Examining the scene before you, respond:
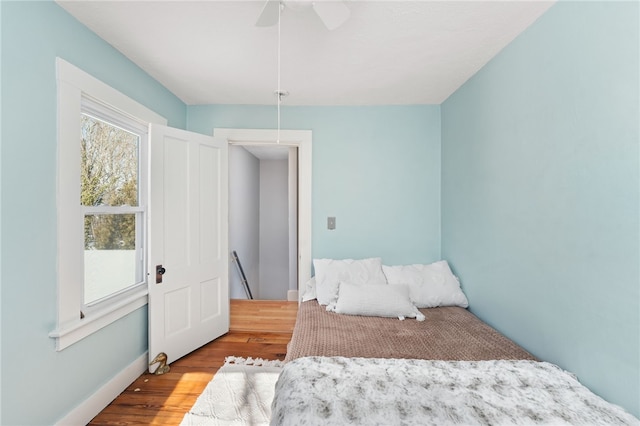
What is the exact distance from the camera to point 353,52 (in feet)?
6.51

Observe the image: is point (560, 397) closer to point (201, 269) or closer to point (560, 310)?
point (560, 310)

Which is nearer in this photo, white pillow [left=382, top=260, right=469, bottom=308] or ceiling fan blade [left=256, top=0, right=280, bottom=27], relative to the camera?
ceiling fan blade [left=256, top=0, right=280, bottom=27]

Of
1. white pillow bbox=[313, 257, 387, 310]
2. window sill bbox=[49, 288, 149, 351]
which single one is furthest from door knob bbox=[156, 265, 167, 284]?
white pillow bbox=[313, 257, 387, 310]

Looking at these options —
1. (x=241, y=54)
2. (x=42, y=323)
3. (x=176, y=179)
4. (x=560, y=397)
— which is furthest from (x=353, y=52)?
(x=42, y=323)

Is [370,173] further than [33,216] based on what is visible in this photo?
Yes

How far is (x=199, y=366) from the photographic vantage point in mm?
2439

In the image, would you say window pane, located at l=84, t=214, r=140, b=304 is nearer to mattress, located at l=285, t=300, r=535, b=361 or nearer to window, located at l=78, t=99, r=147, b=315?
window, located at l=78, t=99, r=147, b=315

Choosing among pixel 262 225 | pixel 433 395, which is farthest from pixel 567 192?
pixel 262 225

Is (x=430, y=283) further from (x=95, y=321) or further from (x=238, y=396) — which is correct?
(x=95, y=321)

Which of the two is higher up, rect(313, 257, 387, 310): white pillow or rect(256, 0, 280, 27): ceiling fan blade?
rect(256, 0, 280, 27): ceiling fan blade

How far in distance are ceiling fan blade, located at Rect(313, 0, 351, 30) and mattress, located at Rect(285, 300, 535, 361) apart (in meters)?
1.75

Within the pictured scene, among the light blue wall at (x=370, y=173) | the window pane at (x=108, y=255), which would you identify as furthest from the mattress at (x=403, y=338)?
the window pane at (x=108, y=255)

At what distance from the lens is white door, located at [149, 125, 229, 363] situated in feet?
7.72

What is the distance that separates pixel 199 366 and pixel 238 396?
58 centimetres
